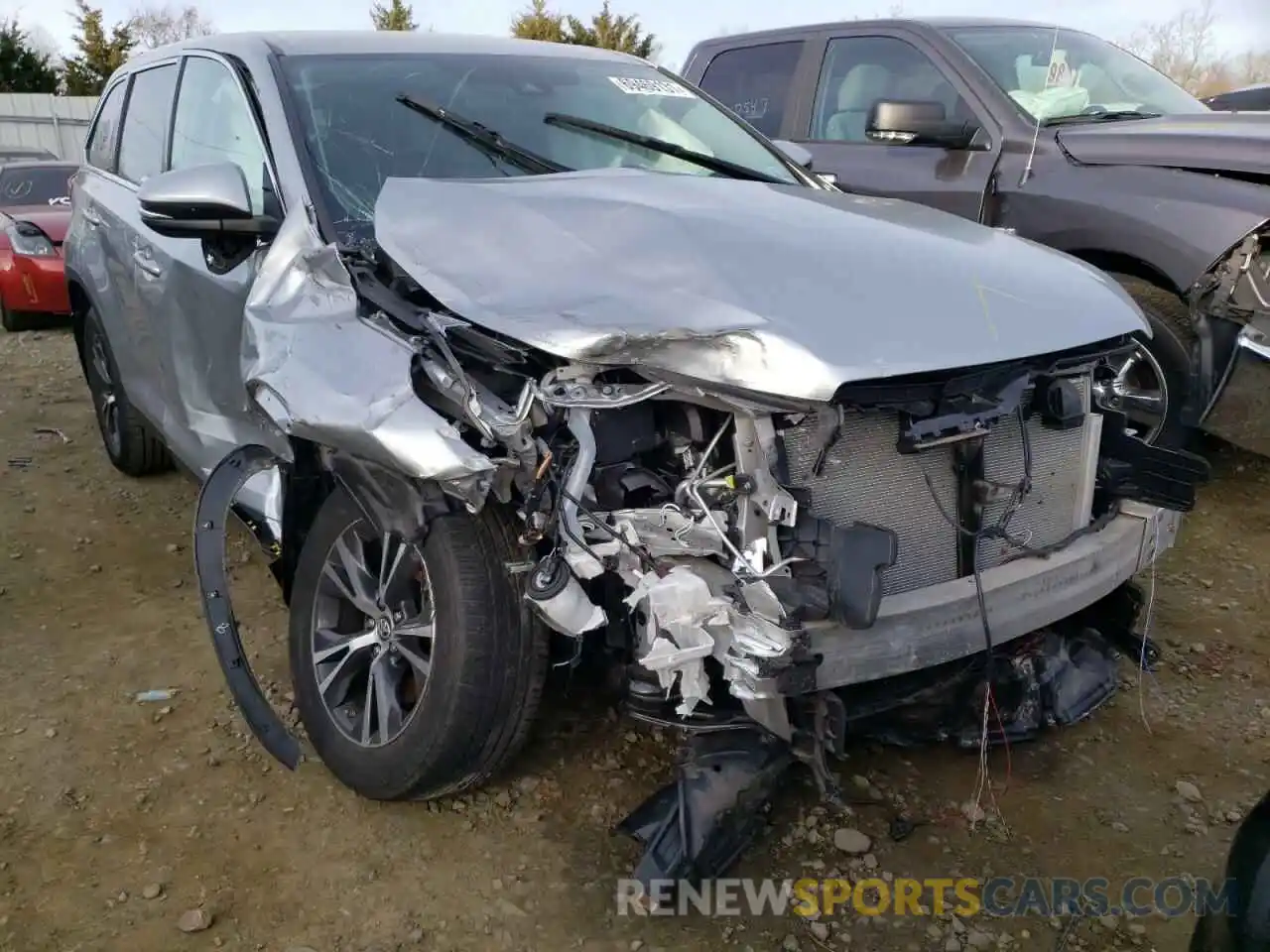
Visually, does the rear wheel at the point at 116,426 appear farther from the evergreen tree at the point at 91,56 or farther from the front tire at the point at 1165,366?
the evergreen tree at the point at 91,56

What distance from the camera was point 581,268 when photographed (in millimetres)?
2254

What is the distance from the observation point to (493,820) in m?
2.61

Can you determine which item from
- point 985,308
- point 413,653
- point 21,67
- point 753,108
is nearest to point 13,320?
point 753,108

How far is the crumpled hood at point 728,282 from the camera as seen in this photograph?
81.0 inches

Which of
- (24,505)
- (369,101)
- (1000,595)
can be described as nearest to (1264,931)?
(1000,595)

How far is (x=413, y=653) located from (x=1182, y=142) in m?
3.52

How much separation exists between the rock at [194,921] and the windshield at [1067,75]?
4.35 m

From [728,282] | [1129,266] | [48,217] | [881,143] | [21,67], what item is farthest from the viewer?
[21,67]

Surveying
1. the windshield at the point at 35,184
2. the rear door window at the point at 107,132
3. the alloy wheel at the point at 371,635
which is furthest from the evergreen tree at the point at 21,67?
the alloy wheel at the point at 371,635

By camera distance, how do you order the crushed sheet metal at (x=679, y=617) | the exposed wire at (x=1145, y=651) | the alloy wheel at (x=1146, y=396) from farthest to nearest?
1. the alloy wheel at (x=1146, y=396)
2. the exposed wire at (x=1145, y=651)
3. the crushed sheet metal at (x=679, y=617)

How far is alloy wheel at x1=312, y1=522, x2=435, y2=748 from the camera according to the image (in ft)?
8.39

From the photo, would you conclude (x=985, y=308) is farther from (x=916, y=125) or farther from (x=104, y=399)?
(x=104, y=399)

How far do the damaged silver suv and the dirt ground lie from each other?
0.57 feet

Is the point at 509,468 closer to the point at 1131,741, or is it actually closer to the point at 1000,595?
the point at 1000,595
